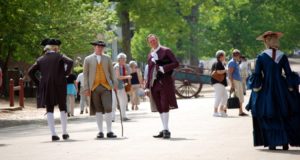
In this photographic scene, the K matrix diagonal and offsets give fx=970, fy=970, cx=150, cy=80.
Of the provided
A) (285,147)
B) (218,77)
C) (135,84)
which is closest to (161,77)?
(285,147)

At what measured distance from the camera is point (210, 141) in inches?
585

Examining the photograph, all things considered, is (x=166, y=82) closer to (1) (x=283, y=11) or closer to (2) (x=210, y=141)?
(2) (x=210, y=141)

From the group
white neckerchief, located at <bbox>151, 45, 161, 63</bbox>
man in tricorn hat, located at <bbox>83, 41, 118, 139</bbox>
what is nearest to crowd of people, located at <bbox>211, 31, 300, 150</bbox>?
white neckerchief, located at <bbox>151, 45, 161, 63</bbox>

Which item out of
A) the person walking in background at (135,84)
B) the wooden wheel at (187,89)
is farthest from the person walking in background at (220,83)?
the wooden wheel at (187,89)

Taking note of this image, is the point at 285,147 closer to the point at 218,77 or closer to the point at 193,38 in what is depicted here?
the point at 218,77

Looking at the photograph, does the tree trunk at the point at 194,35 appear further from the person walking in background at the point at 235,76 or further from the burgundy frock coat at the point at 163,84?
the burgundy frock coat at the point at 163,84

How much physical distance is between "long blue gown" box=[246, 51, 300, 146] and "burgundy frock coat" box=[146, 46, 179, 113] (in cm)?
347

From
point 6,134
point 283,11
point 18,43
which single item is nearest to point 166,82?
point 6,134

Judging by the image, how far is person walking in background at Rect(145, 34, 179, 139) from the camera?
16578mm

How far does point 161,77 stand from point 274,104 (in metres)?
3.97

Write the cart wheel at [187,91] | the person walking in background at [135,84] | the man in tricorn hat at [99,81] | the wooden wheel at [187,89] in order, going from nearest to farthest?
the man in tricorn hat at [99,81]
the person walking in background at [135,84]
the wooden wheel at [187,89]
the cart wheel at [187,91]

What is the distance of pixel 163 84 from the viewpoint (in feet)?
54.5

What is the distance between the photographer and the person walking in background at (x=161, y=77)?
1658cm

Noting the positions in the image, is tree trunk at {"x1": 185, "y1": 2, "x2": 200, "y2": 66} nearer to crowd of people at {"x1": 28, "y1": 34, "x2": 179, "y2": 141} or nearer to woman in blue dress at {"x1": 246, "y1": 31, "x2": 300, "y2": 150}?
crowd of people at {"x1": 28, "y1": 34, "x2": 179, "y2": 141}
